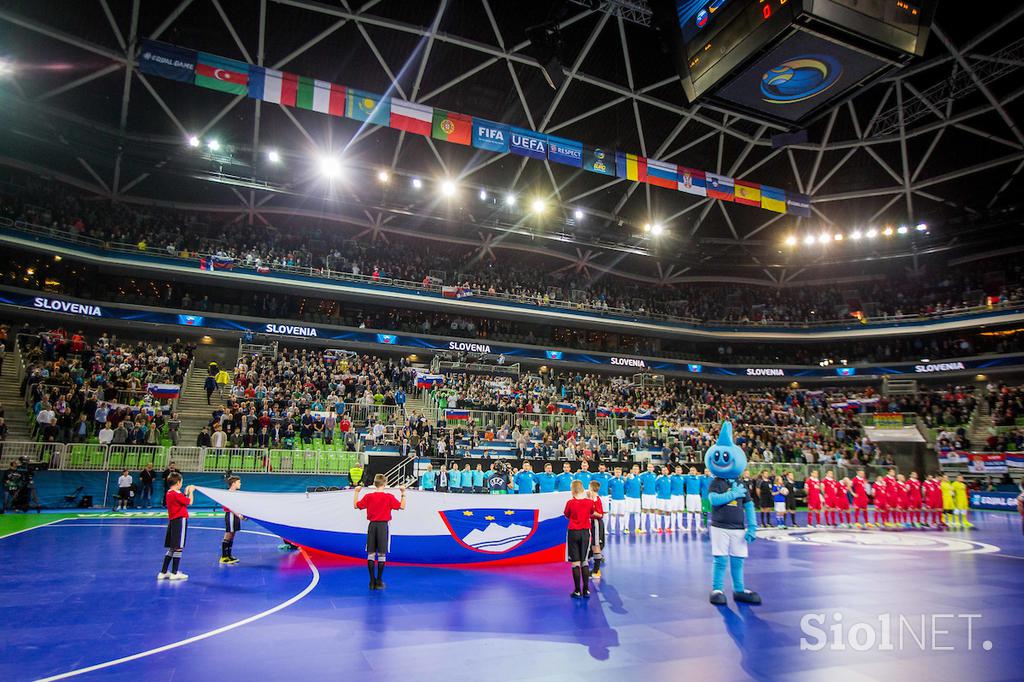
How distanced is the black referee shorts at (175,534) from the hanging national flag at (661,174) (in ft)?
89.6

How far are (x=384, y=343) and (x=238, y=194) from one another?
13.7 m

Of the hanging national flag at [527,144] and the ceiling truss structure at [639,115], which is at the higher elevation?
the ceiling truss structure at [639,115]

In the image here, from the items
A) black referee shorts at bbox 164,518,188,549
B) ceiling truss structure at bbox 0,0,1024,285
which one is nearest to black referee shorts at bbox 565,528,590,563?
black referee shorts at bbox 164,518,188,549

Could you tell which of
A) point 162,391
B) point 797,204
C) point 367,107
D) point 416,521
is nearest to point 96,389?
point 162,391

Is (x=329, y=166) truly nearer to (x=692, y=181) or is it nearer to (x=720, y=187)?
(x=692, y=181)

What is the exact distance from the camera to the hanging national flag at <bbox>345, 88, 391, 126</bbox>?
80.0 feet

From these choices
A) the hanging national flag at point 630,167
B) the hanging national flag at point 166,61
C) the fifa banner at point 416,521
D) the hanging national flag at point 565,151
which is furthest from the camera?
the hanging national flag at point 630,167

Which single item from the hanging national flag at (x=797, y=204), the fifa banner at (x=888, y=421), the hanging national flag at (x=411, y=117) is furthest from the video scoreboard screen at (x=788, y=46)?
the fifa banner at (x=888, y=421)

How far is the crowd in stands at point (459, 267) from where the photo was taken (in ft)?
106

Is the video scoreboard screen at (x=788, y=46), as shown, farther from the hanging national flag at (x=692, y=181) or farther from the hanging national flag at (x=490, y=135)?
the hanging national flag at (x=692, y=181)

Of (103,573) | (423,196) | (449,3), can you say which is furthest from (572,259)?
(103,573)

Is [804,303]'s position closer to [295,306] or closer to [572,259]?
[572,259]

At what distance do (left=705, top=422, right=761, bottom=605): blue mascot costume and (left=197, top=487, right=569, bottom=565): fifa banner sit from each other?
3.36 m

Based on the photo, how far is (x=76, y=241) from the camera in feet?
99.1
